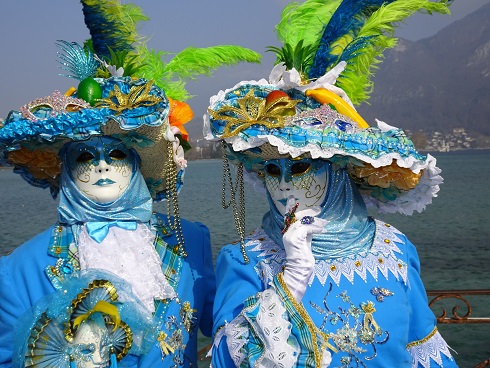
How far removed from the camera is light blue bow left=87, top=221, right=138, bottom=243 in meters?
2.94

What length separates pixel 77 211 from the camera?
2.98m

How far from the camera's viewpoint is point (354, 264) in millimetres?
2744

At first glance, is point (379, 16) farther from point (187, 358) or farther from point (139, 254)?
point (187, 358)

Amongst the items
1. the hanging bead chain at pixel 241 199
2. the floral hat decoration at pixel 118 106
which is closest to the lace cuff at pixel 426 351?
the hanging bead chain at pixel 241 199

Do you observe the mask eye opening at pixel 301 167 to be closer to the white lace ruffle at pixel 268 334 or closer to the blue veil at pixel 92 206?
the white lace ruffle at pixel 268 334

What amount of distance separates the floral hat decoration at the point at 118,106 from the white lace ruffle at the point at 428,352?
56.8 inches

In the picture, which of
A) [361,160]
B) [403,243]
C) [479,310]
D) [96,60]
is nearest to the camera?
[361,160]

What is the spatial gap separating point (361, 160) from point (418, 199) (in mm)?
527

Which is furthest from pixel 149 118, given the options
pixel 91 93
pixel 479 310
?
pixel 479 310

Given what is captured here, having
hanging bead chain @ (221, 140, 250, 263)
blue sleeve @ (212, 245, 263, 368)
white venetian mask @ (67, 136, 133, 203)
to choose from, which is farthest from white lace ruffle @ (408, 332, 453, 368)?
white venetian mask @ (67, 136, 133, 203)

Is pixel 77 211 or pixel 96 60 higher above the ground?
pixel 96 60

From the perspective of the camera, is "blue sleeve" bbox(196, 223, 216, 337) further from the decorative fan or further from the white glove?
the white glove

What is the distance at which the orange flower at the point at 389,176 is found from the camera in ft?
8.91

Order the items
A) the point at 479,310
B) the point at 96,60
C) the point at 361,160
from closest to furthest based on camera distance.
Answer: the point at 361,160 → the point at 96,60 → the point at 479,310
